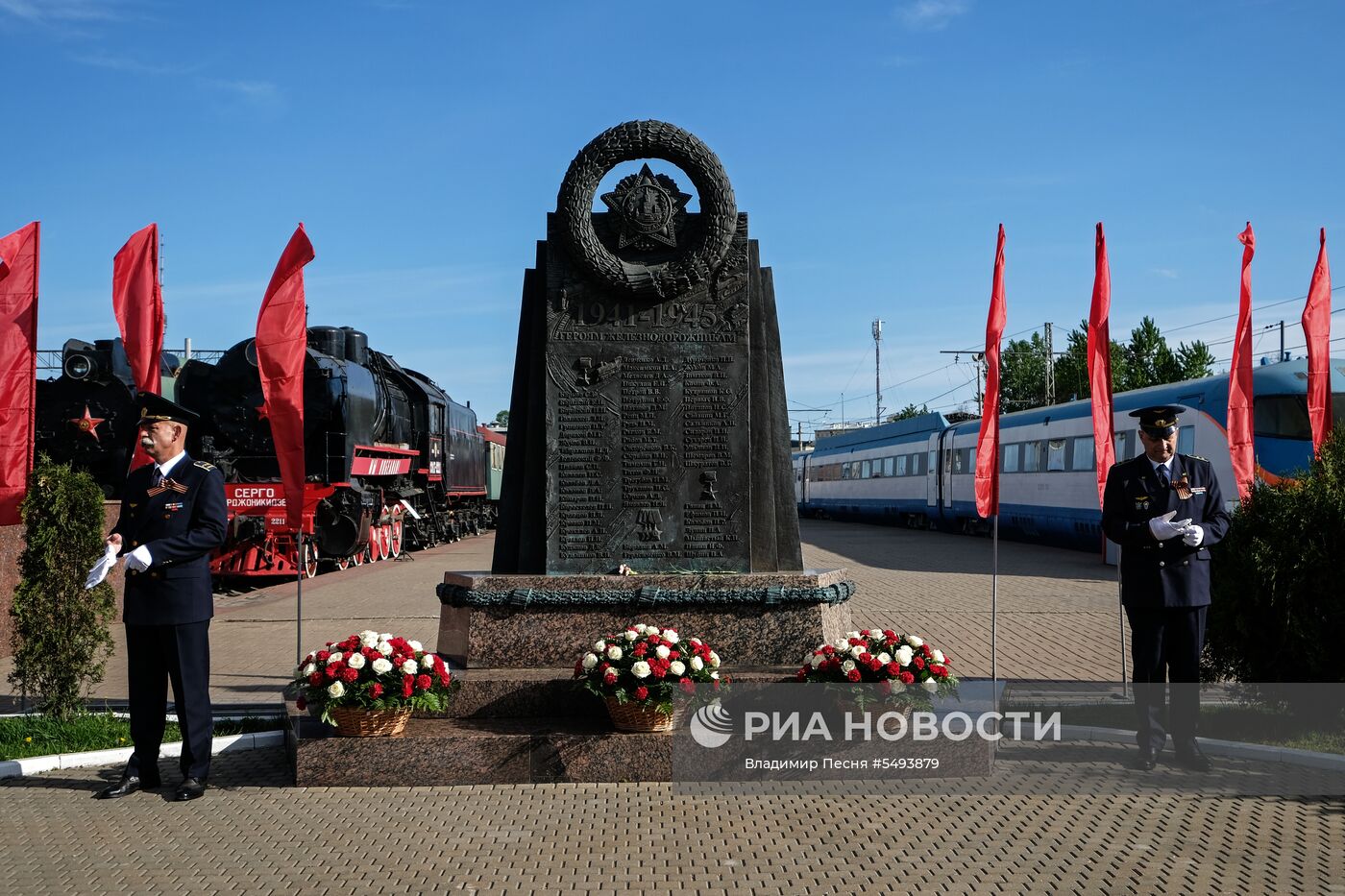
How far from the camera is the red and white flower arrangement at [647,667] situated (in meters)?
5.84

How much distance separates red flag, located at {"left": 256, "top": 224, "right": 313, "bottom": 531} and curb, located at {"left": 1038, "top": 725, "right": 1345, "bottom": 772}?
562 cm

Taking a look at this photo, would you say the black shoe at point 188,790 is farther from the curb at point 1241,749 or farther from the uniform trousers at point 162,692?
the curb at point 1241,749

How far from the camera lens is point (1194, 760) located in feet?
19.9

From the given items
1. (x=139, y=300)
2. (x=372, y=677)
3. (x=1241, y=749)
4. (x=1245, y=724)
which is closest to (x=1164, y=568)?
(x=1241, y=749)

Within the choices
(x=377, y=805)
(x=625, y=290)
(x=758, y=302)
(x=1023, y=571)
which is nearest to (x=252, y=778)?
(x=377, y=805)

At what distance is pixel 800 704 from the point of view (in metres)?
6.07

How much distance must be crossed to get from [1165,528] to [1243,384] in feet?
16.4

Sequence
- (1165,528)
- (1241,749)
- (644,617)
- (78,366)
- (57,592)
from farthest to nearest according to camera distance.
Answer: (78,366)
(57,592)
(644,617)
(1241,749)
(1165,528)

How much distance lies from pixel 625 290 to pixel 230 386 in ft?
40.5

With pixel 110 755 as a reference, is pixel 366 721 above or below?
above

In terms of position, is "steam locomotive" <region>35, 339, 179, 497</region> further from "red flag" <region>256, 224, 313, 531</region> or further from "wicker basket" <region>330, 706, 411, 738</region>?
"wicker basket" <region>330, 706, 411, 738</region>

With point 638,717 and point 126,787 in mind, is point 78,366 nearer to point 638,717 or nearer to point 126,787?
point 126,787

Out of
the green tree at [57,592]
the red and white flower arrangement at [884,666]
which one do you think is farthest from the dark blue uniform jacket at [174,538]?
the red and white flower arrangement at [884,666]

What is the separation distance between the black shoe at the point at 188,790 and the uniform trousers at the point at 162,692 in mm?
57
